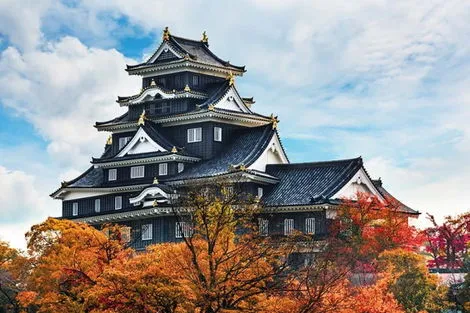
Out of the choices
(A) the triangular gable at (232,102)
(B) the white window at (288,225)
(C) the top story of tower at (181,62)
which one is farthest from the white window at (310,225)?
(C) the top story of tower at (181,62)

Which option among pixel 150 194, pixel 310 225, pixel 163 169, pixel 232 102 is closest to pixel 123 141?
pixel 163 169

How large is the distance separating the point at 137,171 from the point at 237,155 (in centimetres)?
784

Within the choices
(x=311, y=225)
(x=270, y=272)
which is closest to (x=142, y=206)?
(x=311, y=225)

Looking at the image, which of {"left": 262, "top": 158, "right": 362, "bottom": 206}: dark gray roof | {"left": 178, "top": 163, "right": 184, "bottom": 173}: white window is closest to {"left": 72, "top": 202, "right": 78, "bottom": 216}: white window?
{"left": 178, "top": 163, "right": 184, "bottom": 173}: white window

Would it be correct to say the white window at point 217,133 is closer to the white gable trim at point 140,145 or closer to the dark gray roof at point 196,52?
the white gable trim at point 140,145

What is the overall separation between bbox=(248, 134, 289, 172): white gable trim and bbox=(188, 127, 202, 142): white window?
503cm

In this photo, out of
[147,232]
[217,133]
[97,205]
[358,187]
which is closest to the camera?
[358,187]

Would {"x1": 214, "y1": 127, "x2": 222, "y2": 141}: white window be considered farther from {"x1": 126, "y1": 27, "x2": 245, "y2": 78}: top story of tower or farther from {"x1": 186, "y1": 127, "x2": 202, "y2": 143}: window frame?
{"x1": 126, "y1": 27, "x2": 245, "y2": 78}: top story of tower

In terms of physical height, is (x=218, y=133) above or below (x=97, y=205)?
above

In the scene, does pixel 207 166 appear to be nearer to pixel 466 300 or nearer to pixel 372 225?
pixel 372 225

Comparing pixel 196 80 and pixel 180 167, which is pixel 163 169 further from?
pixel 196 80

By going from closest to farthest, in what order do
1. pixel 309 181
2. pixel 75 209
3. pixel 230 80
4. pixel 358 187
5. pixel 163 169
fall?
pixel 309 181 < pixel 358 187 < pixel 163 169 < pixel 230 80 < pixel 75 209

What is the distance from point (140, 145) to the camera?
225ft

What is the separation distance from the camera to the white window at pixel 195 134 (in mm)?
67688
